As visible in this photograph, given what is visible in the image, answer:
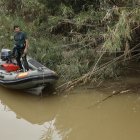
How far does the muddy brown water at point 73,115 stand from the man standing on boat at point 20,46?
2.30 ft

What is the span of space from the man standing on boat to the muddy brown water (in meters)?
0.70

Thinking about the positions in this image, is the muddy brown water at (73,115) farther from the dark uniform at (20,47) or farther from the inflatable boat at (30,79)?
the dark uniform at (20,47)

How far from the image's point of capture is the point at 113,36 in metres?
7.34

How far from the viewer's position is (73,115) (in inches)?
280

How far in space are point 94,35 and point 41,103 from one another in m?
2.15

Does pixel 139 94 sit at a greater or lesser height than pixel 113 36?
lesser

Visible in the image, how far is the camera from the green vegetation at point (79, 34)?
25.0 ft

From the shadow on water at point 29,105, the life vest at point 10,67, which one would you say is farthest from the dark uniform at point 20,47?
the shadow on water at point 29,105

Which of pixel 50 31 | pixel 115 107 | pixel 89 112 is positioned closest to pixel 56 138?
pixel 89 112

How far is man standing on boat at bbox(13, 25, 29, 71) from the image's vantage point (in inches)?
322

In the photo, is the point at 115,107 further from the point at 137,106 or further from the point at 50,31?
the point at 50,31

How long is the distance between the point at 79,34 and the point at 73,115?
9.45 feet

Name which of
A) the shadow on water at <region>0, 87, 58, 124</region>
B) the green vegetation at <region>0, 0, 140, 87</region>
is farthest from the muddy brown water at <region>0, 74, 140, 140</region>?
the green vegetation at <region>0, 0, 140, 87</region>

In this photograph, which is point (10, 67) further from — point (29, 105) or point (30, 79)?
point (29, 105)
